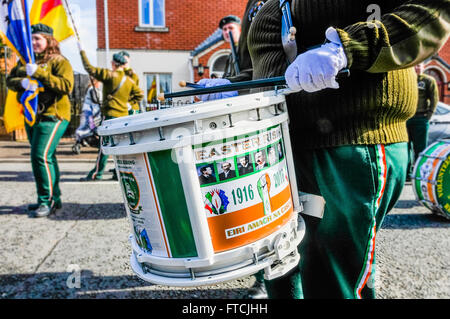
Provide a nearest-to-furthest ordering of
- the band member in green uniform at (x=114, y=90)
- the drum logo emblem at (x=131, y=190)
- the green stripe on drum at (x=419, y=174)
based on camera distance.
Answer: the drum logo emblem at (x=131, y=190), the green stripe on drum at (x=419, y=174), the band member in green uniform at (x=114, y=90)

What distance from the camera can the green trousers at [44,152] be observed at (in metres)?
3.69

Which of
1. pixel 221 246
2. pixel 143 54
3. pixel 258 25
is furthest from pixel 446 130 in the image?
pixel 143 54

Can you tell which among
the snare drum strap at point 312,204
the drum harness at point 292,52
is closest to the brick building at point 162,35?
the drum harness at point 292,52

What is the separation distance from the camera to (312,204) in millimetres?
1280

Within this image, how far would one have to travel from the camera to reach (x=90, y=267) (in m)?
2.45

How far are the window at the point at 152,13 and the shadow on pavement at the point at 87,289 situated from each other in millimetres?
11139

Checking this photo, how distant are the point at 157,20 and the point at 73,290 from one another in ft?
37.4

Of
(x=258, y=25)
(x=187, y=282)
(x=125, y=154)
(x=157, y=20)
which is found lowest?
(x=187, y=282)

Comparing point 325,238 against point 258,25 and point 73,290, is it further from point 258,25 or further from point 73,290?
point 73,290

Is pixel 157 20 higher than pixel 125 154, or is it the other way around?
pixel 157 20

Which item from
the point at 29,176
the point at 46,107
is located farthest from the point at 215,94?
the point at 29,176

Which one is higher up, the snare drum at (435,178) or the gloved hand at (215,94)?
the gloved hand at (215,94)

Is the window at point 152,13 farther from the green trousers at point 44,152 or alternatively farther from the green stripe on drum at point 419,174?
the green stripe on drum at point 419,174

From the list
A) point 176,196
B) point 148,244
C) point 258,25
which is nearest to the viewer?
point 176,196
